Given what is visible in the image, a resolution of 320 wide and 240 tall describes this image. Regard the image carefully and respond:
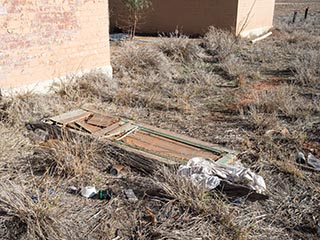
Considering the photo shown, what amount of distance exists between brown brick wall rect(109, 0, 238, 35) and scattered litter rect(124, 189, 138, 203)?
1063 centimetres

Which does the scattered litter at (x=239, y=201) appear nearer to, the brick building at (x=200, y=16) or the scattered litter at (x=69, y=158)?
the scattered litter at (x=69, y=158)

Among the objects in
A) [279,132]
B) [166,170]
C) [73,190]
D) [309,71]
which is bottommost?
[73,190]

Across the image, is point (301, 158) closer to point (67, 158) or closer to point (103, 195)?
point (103, 195)

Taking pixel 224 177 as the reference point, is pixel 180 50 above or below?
above

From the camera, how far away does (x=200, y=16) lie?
44.1 feet

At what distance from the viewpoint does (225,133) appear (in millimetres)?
4871

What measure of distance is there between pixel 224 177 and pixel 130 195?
0.97 metres

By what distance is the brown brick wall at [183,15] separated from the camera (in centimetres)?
1280

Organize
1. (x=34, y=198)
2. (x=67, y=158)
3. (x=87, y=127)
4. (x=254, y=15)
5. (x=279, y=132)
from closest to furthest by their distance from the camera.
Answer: (x=34, y=198), (x=67, y=158), (x=87, y=127), (x=279, y=132), (x=254, y=15)

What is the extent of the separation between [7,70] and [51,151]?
7.28 ft

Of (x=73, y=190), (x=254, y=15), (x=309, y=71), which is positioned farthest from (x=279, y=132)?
(x=254, y=15)

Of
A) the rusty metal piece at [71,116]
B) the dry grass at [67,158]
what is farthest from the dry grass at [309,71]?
the dry grass at [67,158]

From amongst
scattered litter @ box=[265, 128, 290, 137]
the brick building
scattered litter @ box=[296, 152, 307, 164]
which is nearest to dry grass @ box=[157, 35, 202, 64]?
the brick building

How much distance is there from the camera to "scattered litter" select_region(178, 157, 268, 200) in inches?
129
